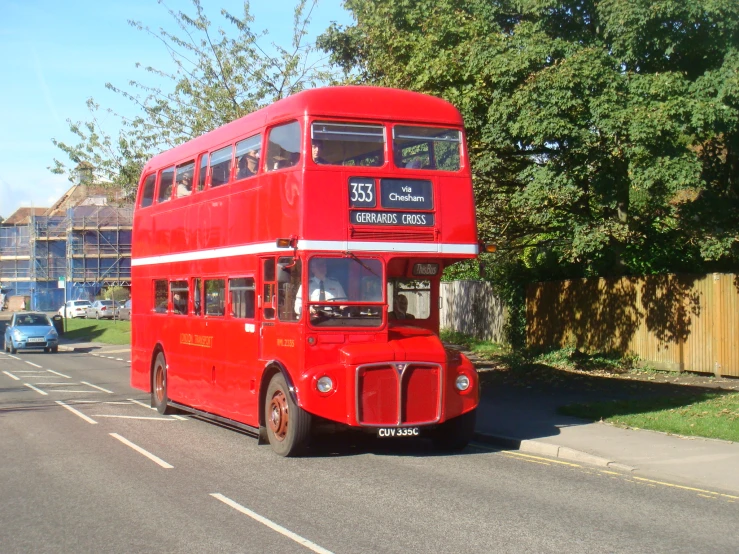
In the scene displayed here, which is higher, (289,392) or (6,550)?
(289,392)

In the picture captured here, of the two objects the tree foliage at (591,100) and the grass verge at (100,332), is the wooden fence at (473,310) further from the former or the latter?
the grass verge at (100,332)

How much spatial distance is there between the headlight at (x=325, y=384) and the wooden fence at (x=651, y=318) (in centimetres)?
1037

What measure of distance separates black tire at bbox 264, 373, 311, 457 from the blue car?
2784 cm

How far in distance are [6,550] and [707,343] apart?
15126 mm

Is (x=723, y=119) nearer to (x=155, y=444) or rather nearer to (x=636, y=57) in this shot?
(x=636, y=57)

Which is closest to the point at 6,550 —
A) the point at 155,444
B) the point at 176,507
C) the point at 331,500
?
the point at 176,507

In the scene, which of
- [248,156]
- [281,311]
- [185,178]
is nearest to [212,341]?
[281,311]

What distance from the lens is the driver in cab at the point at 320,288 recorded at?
445 inches

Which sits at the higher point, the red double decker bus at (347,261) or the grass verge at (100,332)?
the red double decker bus at (347,261)

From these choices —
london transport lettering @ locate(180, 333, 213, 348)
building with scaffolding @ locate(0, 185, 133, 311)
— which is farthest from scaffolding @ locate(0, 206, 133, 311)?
london transport lettering @ locate(180, 333, 213, 348)

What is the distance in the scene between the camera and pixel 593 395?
55.8 feet

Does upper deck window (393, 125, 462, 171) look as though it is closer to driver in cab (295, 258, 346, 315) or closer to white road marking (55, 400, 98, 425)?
driver in cab (295, 258, 346, 315)

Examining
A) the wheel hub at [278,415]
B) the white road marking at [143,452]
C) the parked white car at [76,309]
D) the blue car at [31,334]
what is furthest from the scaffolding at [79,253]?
the wheel hub at [278,415]

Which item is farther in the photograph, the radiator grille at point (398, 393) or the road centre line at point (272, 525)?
the radiator grille at point (398, 393)
